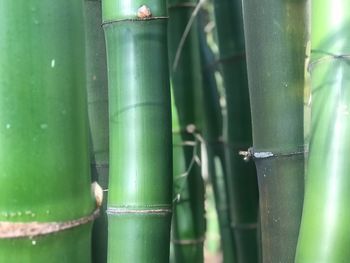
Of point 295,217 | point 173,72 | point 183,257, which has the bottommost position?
point 183,257

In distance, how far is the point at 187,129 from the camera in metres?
1.04

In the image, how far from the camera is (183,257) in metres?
1.04

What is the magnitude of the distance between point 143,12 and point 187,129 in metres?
0.46

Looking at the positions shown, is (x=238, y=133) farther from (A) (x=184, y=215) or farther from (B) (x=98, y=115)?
(B) (x=98, y=115)

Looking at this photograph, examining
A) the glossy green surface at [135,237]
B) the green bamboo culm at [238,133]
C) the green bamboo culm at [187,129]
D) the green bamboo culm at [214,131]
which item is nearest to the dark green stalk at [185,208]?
the green bamboo culm at [187,129]

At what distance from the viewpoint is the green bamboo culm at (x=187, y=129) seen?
3.39 ft

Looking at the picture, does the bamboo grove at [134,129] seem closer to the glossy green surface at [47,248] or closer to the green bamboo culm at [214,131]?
the glossy green surface at [47,248]

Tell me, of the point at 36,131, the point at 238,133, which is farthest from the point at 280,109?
the point at 238,133

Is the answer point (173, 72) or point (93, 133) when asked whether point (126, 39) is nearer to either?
point (93, 133)

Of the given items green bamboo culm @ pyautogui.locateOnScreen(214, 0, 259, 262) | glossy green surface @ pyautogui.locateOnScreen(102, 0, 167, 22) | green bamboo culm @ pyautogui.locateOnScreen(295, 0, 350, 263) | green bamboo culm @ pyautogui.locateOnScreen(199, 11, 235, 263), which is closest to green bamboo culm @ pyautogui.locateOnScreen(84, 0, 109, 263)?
glossy green surface @ pyautogui.locateOnScreen(102, 0, 167, 22)

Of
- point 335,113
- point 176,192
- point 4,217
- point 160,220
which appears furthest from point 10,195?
point 176,192

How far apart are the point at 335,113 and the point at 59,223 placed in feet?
0.84

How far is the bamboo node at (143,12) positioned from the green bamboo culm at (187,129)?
423 mm

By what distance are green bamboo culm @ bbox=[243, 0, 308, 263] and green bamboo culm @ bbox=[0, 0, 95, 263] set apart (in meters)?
0.22
